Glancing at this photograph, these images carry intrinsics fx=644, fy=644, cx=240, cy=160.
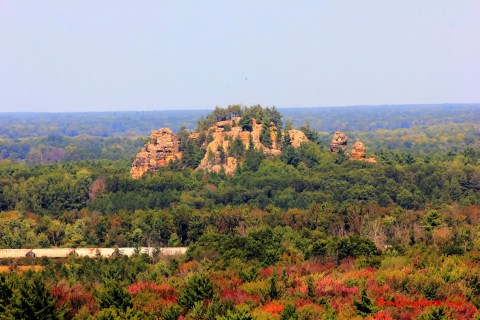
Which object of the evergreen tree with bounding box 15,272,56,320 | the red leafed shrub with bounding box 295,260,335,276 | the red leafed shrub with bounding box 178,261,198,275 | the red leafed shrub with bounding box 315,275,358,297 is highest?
the evergreen tree with bounding box 15,272,56,320

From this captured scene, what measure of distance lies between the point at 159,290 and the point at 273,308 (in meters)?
7.11

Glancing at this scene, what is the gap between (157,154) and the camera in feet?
283

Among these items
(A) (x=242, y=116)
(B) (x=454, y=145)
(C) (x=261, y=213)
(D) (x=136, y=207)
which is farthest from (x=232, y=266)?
(B) (x=454, y=145)

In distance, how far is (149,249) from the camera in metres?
53.2

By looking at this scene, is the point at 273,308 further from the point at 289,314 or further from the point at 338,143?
the point at 338,143

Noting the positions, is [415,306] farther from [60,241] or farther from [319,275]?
[60,241]

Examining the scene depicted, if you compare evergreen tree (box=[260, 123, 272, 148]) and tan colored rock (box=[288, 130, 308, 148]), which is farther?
tan colored rock (box=[288, 130, 308, 148])

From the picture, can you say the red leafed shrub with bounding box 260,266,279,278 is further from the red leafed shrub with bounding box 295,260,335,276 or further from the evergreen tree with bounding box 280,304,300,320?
the evergreen tree with bounding box 280,304,300,320

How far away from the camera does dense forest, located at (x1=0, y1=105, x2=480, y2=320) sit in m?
29.3

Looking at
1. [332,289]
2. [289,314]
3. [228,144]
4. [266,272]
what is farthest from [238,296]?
[228,144]

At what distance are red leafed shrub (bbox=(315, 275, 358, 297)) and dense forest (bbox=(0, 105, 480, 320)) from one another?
102mm

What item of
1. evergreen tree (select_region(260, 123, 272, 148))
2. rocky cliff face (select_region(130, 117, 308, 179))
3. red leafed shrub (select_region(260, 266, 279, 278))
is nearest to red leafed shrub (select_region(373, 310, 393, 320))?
red leafed shrub (select_region(260, 266, 279, 278))

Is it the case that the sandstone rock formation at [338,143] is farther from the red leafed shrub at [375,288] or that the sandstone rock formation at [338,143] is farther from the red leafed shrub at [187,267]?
the red leafed shrub at [375,288]

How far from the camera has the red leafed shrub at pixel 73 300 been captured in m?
28.6
